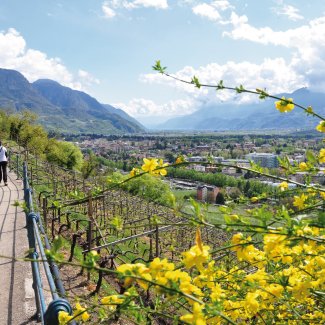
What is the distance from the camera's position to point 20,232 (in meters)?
6.84

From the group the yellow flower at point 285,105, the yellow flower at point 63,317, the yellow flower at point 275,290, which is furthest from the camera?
the yellow flower at point 285,105

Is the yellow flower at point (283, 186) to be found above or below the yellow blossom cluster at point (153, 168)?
below

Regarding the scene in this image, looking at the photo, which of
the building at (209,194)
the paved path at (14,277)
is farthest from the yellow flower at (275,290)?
the paved path at (14,277)

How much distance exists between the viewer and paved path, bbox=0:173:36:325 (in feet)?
13.5

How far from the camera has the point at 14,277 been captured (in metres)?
4.97

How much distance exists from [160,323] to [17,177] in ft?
28.8

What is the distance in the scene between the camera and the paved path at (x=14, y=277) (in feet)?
13.5

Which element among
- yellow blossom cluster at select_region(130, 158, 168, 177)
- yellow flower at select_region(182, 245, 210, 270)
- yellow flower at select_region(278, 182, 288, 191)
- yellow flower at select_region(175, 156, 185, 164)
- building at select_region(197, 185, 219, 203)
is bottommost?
building at select_region(197, 185, 219, 203)

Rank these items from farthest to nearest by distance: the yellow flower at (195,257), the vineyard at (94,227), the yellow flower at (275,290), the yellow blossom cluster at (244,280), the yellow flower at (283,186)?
the yellow flower at (283,186) → the vineyard at (94,227) → the yellow flower at (275,290) → the yellow flower at (195,257) → the yellow blossom cluster at (244,280)

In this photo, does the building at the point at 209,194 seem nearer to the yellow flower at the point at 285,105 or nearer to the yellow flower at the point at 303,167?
the yellow flower at the point at 303,167

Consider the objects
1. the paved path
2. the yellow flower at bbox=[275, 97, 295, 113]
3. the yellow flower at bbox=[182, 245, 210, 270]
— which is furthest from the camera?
the paved path

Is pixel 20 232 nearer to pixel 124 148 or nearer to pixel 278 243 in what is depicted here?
pixel 278 243

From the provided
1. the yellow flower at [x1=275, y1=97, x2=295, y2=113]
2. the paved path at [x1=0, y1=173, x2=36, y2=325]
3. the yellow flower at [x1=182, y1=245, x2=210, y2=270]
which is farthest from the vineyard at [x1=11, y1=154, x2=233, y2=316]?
the yellow flower at [x1=275, y1=97, x2=295, y2=113]

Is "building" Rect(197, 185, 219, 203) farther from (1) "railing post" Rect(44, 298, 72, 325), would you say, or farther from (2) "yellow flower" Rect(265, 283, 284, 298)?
(1) "railing post" Rect(44, 298, 72, 325)
